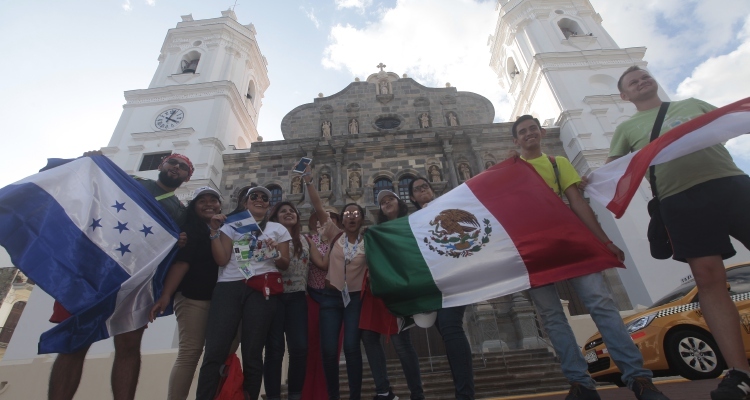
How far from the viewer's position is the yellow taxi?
4.58 meters

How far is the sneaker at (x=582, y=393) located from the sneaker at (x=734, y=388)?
1.97 feet

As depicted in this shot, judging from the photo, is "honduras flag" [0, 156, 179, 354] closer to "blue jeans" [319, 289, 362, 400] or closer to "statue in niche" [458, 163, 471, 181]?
"blue jeans" [319, 289, 362, 400]

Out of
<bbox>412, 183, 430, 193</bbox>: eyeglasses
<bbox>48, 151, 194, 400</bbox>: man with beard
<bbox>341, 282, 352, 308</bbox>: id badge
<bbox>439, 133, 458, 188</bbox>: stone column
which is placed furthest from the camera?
<bbox>439, 133, 458, 188</bbox>: stone column

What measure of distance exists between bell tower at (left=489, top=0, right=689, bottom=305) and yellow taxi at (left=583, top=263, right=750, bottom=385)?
18.9ft

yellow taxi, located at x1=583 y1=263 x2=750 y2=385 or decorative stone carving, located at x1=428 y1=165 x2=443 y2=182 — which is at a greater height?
decorative stone carving, located at x1=428 y1=165 x2=443 y2=182

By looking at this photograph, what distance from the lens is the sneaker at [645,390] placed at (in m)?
2.23

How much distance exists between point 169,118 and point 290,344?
15.2 meters

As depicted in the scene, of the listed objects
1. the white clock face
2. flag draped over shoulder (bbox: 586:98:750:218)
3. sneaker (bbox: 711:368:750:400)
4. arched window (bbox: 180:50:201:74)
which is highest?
arched window (bbox: 180:50:201:74)

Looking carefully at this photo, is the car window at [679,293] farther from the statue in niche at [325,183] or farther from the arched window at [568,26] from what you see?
the arched window at [568,26]

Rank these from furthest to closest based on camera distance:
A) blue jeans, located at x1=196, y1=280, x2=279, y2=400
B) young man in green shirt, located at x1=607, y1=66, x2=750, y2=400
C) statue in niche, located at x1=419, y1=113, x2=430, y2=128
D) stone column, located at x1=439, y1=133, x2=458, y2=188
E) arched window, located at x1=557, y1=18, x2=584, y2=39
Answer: arched window, located at x1=557, y1=18, x2=584, y2=39 → statue in niche, located at x1=419, y1=113, x2=430, y2=128 → stone column, located at x1=439, y1=133, x2=458, y2=188 → blue jeans, located at x1=196, y1=280, x2=279, y2=400 → young man in green shirt, located at x1=607, y1=66, x2=750, y2=400

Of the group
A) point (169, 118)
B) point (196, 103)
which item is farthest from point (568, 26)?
point (169, 118)

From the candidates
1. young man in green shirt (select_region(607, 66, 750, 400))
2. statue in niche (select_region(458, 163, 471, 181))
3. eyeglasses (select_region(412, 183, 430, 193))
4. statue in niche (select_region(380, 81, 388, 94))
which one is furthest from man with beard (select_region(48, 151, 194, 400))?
statue in niche (select_region(380, 81, 388, 94))

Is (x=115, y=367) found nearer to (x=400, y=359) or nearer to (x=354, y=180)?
(x=400, y=359)

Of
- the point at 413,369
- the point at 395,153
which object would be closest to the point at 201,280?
the point at 413,369
